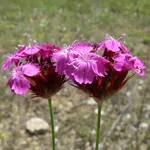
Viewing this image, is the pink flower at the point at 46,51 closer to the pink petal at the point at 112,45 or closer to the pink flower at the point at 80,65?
the pink flower at the point at 80,65

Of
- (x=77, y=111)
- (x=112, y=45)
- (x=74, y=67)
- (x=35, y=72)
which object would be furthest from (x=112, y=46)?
(x=77, y=111)

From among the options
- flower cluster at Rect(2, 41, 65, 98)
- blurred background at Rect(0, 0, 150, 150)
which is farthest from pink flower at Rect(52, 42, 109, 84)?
blurred background at Rect(0, 0, 150, 150)

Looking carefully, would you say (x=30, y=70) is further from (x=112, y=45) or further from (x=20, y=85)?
(x=112, y=45)

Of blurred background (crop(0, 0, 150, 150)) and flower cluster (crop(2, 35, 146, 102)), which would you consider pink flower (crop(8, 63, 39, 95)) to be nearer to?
flower cluster (crop(2, 35, 146, 102))

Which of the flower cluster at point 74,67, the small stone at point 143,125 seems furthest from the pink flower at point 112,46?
the small stone at point 143,125

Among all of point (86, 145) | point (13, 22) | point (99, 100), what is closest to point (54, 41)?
point (13, 22)

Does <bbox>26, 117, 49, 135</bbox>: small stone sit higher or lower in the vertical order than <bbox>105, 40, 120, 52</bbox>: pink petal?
lower

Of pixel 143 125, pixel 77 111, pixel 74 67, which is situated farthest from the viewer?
pixel 77 111
